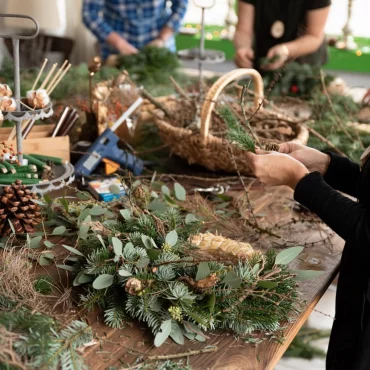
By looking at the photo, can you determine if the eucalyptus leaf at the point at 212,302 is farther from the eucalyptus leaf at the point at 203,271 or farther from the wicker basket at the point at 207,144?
the wicker basket at the point at 207,144

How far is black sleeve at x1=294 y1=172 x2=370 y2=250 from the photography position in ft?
3.26

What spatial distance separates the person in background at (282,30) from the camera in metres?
2.83

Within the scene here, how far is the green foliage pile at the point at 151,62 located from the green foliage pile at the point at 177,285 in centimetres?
175

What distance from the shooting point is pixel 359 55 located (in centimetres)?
446

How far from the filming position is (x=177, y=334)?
938 millimetres

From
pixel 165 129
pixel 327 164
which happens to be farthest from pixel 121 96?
pixel 327 164

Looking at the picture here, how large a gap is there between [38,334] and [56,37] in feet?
13.4

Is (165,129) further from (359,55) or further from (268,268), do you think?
(359,55)

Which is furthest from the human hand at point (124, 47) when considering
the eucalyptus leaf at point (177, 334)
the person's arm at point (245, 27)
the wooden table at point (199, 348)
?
the eucalyptus leaf at point (177, 334)

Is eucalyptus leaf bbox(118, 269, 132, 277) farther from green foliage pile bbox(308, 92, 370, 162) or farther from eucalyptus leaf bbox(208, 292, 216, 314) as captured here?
green foliage pile bbox(308, 92, 370, 162)

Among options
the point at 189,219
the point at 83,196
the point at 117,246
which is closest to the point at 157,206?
the point at 189,219

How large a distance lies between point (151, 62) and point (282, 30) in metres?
0.68

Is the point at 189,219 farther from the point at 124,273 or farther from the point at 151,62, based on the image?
the point at 151,62

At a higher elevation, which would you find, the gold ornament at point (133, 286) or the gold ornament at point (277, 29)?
the gold ornament at point (277, 29)
